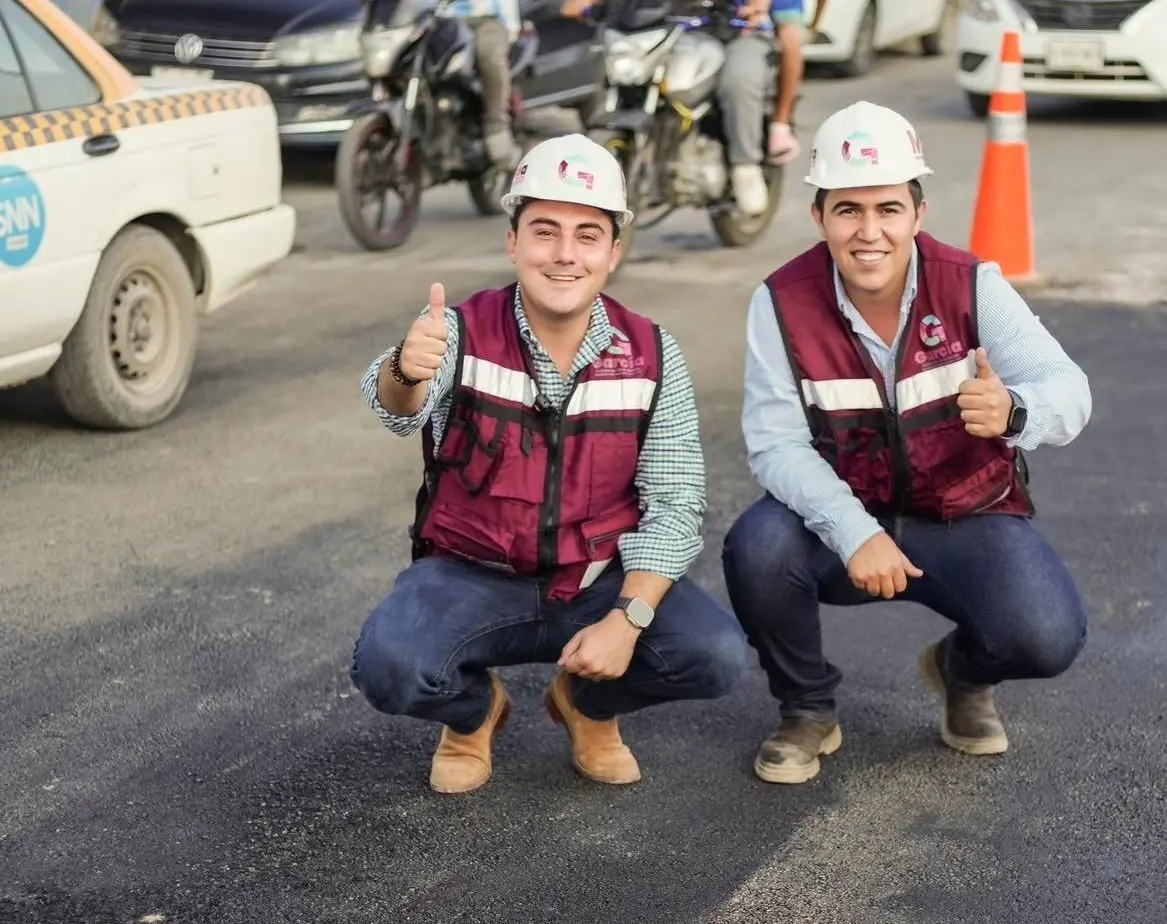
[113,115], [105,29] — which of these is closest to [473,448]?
[113,115]

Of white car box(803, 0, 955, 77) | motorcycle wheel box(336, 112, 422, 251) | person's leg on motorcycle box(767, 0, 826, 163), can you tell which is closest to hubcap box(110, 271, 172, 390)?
motorcycle wheel box(336, 112, 422, 251)

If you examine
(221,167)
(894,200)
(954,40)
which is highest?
(894,200)

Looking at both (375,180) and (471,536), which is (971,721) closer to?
(471,536)

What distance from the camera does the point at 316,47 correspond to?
37.2ft

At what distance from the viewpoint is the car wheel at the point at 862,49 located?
55.1ft

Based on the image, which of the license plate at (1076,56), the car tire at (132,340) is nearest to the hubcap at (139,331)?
the car tire at (132,340)

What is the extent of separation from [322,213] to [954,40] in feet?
33.4

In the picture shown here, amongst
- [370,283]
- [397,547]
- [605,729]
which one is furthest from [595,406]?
[370,283]

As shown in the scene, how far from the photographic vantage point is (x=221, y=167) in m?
6.95

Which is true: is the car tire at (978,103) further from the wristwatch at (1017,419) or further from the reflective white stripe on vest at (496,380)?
the reflective white stripe on vest at (496,380)

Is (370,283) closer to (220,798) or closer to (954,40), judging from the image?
(220,798)

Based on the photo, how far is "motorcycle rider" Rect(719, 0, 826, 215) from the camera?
9.50m

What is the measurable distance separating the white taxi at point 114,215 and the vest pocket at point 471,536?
2533mm

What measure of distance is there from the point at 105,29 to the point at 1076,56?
21.4ft
